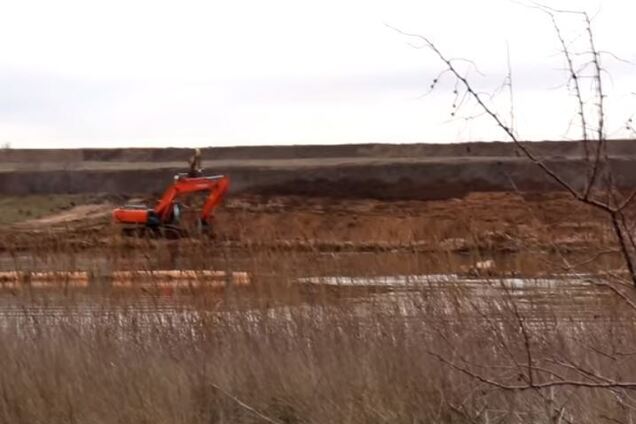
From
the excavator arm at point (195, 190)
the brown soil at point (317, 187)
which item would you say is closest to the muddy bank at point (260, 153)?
the brown soil at point (317, 187)

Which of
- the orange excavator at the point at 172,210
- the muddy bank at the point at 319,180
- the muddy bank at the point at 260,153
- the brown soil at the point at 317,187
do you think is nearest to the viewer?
the orange excavator at the point at 172,210

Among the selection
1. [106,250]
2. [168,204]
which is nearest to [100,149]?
[168,204]

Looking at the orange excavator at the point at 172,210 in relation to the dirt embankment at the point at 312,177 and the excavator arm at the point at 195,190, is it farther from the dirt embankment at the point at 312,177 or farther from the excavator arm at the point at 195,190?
the dirt embankment at the point at 312,177

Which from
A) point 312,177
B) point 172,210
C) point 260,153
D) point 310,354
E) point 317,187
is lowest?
point 172,210

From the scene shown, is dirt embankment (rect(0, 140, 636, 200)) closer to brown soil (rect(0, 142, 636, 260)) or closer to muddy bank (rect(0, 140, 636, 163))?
brown soil (rect(0, 142, 636, 260))

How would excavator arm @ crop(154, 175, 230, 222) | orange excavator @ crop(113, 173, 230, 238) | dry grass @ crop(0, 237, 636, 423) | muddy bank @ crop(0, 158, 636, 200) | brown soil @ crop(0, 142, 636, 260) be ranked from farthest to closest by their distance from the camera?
muddy bank @ crop(0, 158, 636, 200) < brown soil @ crop(0, 142, 636, 260) < excavator arm @ crop(154, 175, 230, 222) < orange excavator @ crop(113, 173, 230, 238) < dry grass @ crop(0, 237, 636, 423)

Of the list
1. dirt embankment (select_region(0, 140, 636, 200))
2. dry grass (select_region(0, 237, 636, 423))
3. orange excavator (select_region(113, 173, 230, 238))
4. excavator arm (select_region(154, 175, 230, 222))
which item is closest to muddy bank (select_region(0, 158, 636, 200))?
dirt embankment (select_region(0, 140, 636, 200))

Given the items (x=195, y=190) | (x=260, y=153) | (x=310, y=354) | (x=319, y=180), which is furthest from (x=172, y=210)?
(x=260, y=153)

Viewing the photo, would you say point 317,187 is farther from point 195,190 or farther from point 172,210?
point 172,210

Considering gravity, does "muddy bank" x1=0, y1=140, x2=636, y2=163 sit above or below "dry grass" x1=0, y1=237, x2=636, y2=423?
above

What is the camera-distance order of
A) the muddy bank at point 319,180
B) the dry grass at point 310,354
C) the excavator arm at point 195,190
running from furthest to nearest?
the muddy bank at point 319,180 < the excavator arm at point 195,190 < the dry grass at point 310,354

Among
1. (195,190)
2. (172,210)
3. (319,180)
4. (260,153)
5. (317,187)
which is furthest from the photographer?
(260,153)

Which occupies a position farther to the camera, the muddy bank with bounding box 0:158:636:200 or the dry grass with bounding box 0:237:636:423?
the muddy bank with bounding box 0:158:636:200

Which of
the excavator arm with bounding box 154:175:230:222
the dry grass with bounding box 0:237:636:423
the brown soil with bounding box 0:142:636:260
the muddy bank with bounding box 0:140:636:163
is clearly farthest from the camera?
the muddy bank with bounding box 0:140:636:163
